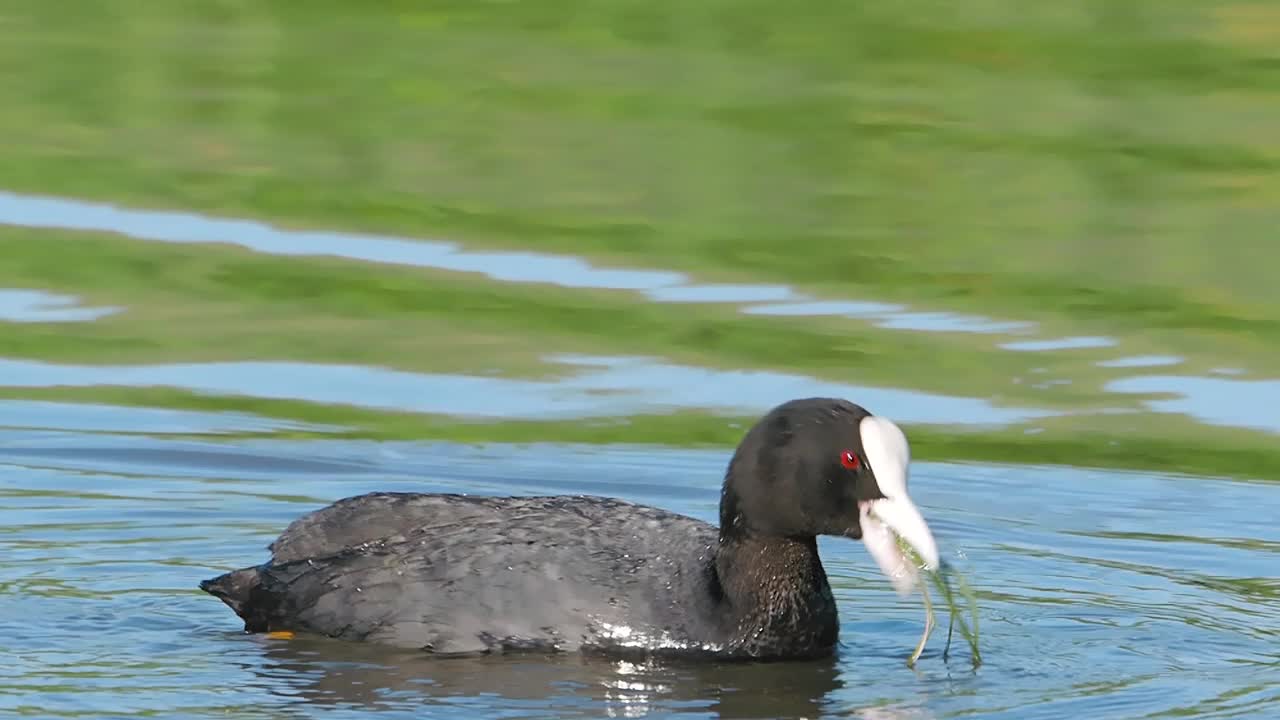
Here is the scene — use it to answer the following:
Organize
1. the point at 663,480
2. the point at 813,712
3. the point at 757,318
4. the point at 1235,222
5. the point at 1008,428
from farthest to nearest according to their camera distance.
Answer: the point at 1235,222
the point at 757,318
the point at 1008,428
the point at 663,480
the point at 813,712

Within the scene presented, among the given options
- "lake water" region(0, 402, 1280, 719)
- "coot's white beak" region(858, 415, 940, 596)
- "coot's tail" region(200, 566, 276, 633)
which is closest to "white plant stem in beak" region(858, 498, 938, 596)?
"coot's white beak" region(858, 415, 940, 596)

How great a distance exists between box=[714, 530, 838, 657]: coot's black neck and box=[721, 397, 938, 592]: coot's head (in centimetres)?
6

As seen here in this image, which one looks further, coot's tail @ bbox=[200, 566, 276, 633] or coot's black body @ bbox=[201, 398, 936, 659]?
coot's tail @ bbox=[200, 566, 276, 633]

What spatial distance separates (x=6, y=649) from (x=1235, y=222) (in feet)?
30.0

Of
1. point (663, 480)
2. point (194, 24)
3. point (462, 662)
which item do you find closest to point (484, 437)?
point (663, 480)

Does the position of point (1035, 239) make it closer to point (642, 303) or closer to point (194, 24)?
point (642, 303)

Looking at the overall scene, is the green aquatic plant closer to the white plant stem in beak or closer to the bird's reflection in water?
the white plant stem in beak

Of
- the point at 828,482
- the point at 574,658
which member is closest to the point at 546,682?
the point at 574,658

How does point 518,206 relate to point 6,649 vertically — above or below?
above

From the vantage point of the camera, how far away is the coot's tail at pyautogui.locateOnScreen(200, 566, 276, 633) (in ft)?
29.0

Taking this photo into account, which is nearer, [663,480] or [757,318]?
[663,480]

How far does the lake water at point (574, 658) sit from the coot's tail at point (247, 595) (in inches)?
3.2

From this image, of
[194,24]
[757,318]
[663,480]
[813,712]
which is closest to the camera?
[813,712]

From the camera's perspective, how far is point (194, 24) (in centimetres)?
2045
